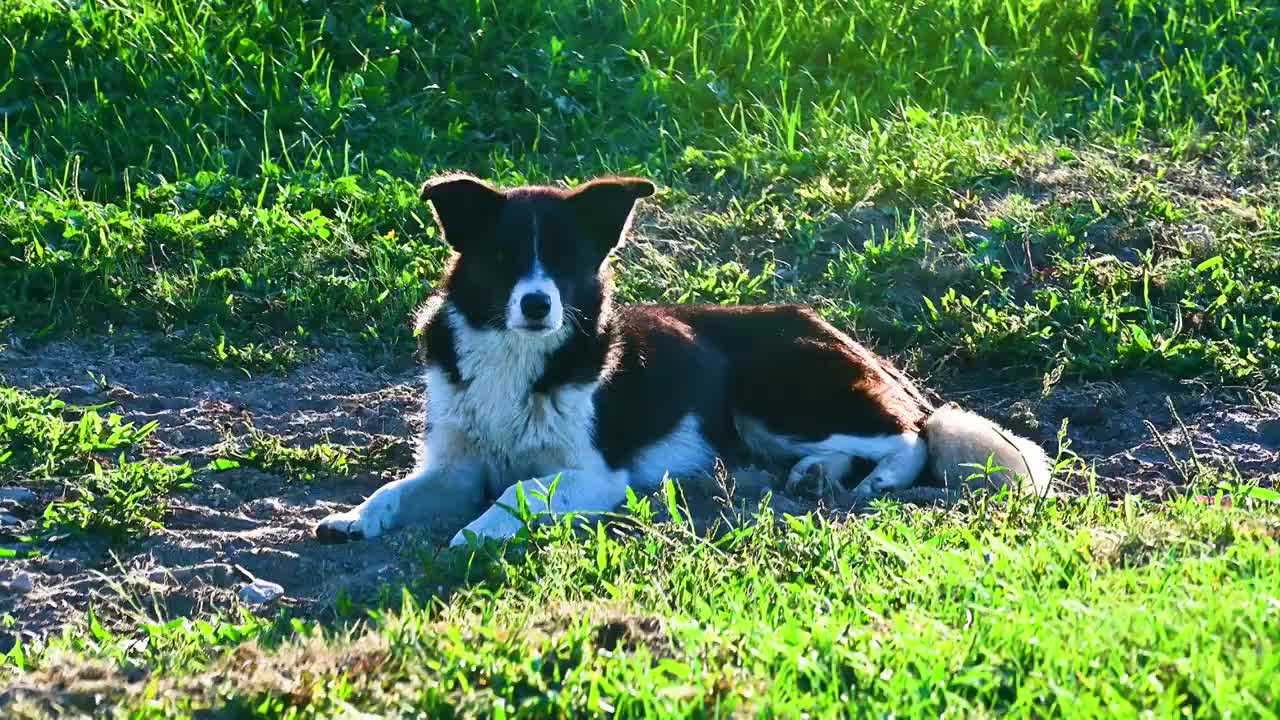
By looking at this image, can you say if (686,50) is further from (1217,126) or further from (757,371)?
(757,371)

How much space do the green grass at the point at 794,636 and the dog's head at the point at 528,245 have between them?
1.06m

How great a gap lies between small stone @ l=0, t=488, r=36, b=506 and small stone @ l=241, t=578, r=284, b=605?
114 centimetres

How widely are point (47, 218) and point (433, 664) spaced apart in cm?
503

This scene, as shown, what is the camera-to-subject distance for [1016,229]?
851cm

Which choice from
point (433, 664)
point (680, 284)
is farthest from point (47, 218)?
point (433, 664)

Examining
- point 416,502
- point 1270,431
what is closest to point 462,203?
point 416,502

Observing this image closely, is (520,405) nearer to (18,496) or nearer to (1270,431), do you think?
(18,496)

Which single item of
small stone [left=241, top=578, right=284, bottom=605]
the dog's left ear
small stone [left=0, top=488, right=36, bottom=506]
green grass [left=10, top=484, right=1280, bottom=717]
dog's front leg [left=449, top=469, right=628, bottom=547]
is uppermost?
the dog's left ear

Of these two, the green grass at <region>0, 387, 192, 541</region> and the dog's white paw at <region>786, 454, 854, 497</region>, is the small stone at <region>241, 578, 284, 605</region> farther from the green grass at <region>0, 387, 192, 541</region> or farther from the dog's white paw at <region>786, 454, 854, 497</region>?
the dog's white paw at <region>786, 454, 854, 497</region>

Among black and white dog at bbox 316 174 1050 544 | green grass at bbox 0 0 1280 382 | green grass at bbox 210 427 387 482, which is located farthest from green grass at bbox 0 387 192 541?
green grass at bbox 0 0 1280 382

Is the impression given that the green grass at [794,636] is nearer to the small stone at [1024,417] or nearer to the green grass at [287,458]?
A: the green grass at [287,458]

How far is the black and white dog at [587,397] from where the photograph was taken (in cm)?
596

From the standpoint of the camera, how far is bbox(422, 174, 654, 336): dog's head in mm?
5863

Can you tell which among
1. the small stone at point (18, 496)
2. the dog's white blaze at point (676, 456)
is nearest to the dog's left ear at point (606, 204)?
the dog's white blaze at point (676, 456)
